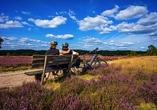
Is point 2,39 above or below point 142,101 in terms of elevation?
above

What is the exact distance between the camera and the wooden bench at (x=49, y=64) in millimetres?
6453

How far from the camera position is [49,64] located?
677cm

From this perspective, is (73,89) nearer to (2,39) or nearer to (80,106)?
(80,106)

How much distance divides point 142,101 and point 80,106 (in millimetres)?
2105

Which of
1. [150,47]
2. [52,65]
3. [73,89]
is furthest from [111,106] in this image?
[150,47]

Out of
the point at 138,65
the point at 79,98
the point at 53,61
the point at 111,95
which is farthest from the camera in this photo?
the point at 138,65

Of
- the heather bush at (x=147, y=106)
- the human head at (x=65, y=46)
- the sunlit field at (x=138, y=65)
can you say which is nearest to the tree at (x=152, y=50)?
the sunlit field at (x=138, y=65)

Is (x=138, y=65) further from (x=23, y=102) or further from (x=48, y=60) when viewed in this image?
(x=23, y=102)

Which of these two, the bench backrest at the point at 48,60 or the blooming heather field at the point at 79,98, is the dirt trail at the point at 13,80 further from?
the blooming heather field at the point at 79,98

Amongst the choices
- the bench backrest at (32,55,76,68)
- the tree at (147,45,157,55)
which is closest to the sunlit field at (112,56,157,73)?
the bench backrest at (32,55,76,68)

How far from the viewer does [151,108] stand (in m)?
4.10

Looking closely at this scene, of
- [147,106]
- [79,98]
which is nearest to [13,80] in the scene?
[79,98]

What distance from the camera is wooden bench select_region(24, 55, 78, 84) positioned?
6.45 metres

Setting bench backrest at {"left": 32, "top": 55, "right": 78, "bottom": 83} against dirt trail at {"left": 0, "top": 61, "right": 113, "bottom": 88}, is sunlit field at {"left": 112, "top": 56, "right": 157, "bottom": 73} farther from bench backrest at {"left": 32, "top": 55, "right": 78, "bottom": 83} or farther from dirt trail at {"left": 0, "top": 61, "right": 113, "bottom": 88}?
dirt trail at {"left": 0, "top": 61, "right": 113, "bottom": 88}
